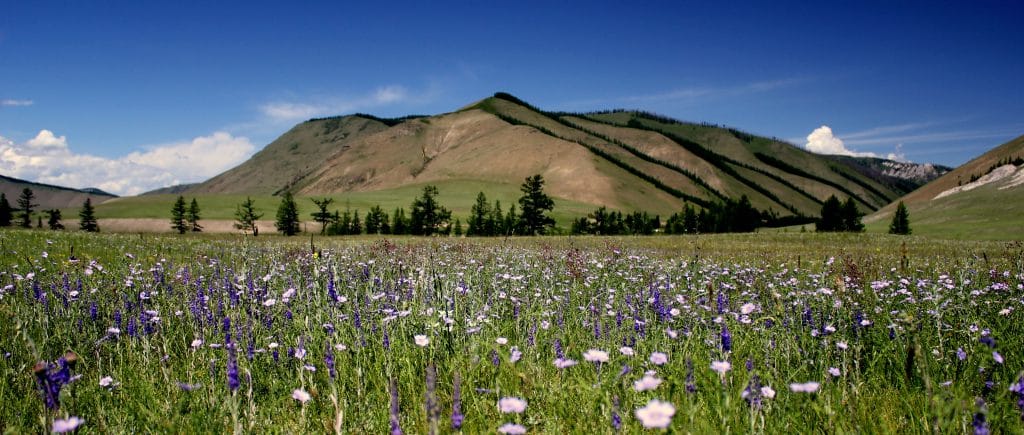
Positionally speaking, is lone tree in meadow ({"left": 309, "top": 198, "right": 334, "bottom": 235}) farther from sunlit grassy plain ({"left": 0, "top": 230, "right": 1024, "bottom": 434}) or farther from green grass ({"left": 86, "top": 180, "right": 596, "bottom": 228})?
sunlit grassy plain ({"left": 0, "top": 230, "right": 1024, "bottom": 434})

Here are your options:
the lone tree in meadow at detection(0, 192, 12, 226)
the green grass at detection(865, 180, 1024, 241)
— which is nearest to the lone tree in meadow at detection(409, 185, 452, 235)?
the green grass at detection(865, 180, 1024, 241)

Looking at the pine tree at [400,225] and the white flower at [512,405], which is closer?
the white flower at [512,405]

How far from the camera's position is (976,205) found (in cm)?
9069

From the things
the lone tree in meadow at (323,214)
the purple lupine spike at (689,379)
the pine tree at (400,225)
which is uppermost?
the lone tree in meadow at (323,214)

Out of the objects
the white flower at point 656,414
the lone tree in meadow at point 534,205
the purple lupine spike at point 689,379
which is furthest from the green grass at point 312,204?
the white flower at point 656,414

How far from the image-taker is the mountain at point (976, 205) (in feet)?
220

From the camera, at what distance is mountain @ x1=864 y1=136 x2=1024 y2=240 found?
6701 cm

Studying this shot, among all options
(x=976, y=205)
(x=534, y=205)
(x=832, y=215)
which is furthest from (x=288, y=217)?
(x=976, y=205)

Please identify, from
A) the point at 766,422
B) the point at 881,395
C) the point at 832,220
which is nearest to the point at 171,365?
the point at 766,422

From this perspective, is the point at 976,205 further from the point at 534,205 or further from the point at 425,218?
the point at 425,218

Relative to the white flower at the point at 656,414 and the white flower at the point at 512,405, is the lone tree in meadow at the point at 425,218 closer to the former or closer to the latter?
the white flower at the point at 512,405

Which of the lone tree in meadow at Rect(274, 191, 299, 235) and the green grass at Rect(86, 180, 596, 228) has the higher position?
the green grass at Rect(86, 180, 596, 228)

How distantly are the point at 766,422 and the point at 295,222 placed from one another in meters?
97.8

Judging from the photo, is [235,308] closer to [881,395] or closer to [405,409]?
[405,409]
